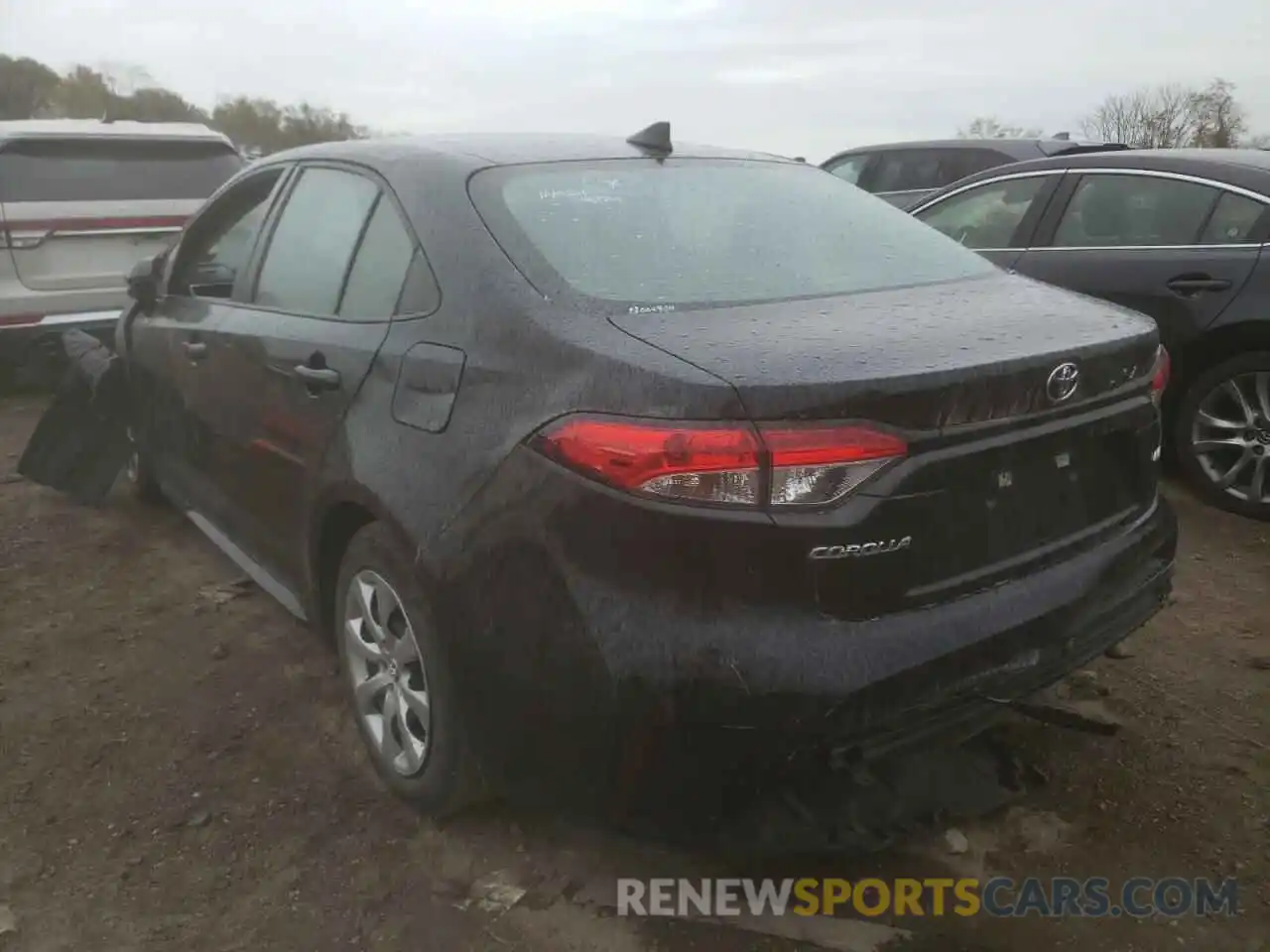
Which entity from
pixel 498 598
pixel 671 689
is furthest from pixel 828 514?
pixel 498 598

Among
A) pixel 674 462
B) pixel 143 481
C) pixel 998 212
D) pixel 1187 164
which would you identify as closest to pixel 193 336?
pixel 143 481

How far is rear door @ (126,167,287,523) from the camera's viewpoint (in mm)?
3629

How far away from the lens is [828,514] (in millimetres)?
1954

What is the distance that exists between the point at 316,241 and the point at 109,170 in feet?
13.3

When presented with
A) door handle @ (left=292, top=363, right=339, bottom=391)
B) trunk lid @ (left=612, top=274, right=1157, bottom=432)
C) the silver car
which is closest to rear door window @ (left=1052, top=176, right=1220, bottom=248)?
trunk lid @ (left=612, top=274, right=1157, bottom=432)

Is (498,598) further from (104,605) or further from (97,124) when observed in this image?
(97,124)

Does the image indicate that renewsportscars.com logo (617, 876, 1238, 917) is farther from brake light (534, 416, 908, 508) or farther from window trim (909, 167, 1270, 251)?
window trim (909, 167, 1270, 251)

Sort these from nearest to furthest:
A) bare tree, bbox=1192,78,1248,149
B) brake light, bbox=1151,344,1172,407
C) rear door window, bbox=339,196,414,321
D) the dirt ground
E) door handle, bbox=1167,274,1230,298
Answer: the dirt ground, brake light, bbox=1151,344,1172,407, rear door window, bbox=339,196,414,321, door handle, bbox=1167,274,1230,298, bare tree, bbox=1192,78,1248,149

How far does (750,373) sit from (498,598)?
2.23ft

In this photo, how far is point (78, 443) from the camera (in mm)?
4984

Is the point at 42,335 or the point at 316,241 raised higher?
the point at 316,241

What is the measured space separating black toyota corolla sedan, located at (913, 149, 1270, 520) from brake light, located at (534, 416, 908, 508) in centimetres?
323

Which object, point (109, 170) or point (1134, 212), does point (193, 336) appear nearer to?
point (109, 170)

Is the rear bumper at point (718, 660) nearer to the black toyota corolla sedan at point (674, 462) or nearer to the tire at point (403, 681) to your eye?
the black toyota corolla sedan at point (674, 462)
